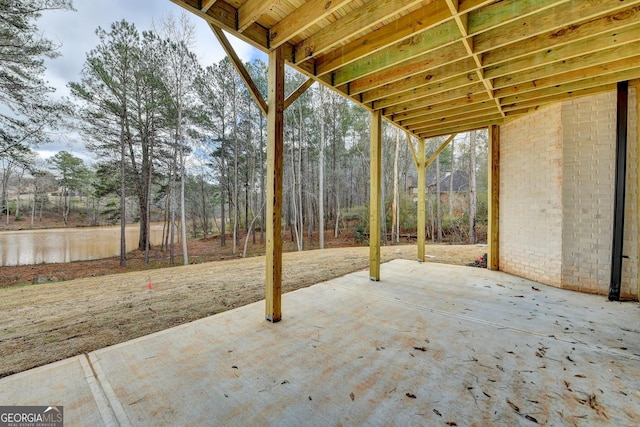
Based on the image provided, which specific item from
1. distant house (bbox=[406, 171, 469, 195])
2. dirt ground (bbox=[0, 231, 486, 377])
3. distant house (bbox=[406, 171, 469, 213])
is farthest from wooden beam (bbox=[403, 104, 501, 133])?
distant house (bbox=[406, 171, 469, 195])

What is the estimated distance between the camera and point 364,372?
1716 millimetres

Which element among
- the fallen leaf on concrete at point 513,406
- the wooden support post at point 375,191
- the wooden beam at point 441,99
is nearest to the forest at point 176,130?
the wooden beam at point 441,99

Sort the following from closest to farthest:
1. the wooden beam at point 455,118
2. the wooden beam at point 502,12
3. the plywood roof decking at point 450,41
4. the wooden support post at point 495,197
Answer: the wooden beam at point 502,12 → the plywood roof decking at point 450,41 → the wooden beam at point 455,118 → the wooden support post at point 495,197

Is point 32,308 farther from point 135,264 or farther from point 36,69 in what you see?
point 135,264

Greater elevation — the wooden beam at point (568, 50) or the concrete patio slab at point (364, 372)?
the wooden beam at point (568, 50)

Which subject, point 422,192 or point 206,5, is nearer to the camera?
point 206,5

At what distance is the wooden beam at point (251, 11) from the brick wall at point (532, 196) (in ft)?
14.9

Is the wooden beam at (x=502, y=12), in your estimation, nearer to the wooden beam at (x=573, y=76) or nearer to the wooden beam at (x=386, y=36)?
the wooden beam at (x=386, y=36)

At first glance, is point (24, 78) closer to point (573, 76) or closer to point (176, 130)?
point (176, 130)

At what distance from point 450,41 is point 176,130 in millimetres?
11042

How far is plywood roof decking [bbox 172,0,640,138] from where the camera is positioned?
6.86 feet

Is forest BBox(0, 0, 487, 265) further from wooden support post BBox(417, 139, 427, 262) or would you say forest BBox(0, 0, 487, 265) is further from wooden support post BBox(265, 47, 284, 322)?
wooden support post BBox(265, 47, 284, 322)

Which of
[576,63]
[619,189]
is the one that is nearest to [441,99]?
[576,63]

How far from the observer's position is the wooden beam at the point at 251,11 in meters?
2.00
